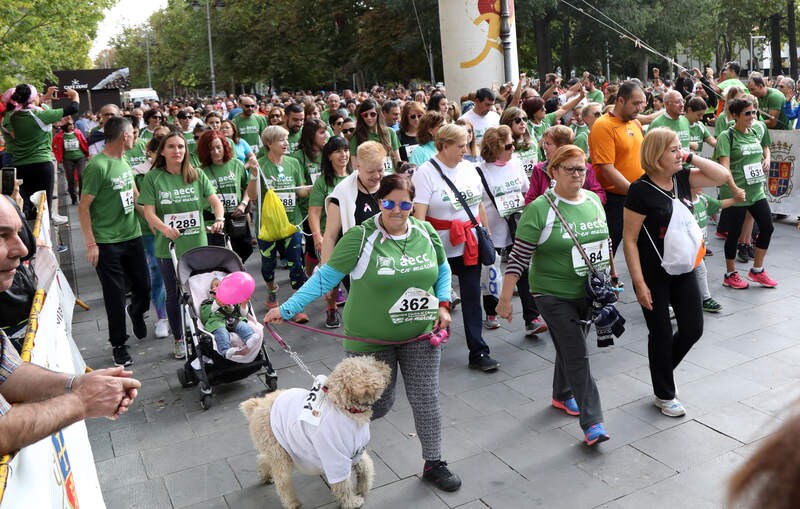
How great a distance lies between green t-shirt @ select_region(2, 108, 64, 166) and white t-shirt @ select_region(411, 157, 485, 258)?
628cm

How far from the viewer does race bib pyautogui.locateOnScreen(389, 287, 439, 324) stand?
14.8 ft

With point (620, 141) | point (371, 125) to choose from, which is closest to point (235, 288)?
point (371, 125)

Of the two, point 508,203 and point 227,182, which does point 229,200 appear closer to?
point 227,182

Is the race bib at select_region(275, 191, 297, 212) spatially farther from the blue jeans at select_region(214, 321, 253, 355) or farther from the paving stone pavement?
the blue jeans at select_region(214, 321, 253, 355)

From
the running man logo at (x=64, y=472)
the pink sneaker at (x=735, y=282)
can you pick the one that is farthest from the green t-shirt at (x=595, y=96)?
the running man logo at (x=64, y=472)

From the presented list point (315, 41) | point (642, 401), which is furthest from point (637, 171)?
point (315, 41)

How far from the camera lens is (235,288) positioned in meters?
5.54

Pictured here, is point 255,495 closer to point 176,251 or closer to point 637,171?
point 176,251

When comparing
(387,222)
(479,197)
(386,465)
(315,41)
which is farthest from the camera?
(315,41)

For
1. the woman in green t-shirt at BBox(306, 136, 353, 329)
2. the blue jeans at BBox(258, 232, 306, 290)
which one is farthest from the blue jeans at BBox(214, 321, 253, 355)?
the blue jeans at BBox(258, 232, 306, 290)

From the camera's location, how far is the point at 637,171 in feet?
24.7

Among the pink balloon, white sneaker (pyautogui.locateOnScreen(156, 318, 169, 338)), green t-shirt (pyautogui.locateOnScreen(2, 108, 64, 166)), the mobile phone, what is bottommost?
white sneaker (pyautogui.locateOnScreen(156, 318, 169, 338))

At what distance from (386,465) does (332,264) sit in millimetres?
1391

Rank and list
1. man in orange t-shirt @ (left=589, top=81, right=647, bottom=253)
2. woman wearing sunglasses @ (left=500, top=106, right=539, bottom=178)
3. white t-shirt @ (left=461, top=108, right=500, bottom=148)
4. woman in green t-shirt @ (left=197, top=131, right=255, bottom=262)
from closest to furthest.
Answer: man in orange t-shirt @ (left=589, top=81, right=647, bottom=253), woman wearing sunglasses @ (left=500, top=106, right=539, bottom=178), woman in green t-shirt @ (left=197, top=131, right=255, bottom=262), white t-shirt @ (left=461, top=108, right=500, bottom=148)
